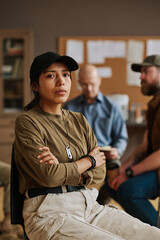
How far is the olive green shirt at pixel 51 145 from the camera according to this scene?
1.24 m

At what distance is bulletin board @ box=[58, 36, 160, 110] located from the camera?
471cm

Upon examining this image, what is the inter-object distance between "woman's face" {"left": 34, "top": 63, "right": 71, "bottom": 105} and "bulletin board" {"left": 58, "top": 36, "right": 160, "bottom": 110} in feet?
11.1

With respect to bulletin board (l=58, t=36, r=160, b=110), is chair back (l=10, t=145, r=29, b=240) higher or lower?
lower

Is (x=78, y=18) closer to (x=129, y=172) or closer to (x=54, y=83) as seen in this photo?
(x=129, y=172)

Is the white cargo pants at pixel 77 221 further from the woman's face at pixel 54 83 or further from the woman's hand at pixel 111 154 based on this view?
the woman's hand at pixel 111 154

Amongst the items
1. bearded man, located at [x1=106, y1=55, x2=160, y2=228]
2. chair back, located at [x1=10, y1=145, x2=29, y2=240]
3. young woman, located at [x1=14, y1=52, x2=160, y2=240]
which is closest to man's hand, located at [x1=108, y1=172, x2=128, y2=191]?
bearded man, located at [x1=106, y1=55, x2=160, y2=228]

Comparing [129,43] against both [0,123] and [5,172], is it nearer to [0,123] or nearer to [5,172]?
[0,123]

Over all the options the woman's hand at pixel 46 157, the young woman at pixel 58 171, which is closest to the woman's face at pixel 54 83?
the young woman at pixel 58 171

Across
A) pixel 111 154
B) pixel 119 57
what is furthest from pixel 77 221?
pixel 119 57

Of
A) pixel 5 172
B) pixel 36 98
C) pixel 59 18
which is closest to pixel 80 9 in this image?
pixel 59 18

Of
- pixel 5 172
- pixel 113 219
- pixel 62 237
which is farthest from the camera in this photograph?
pixel 5 172

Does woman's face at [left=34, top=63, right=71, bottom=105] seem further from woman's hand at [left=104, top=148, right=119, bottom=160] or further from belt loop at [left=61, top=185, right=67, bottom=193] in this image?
woman's hand at [left=104, top=148, right=119, bottom=160]

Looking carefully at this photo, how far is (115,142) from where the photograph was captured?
9.03 feet

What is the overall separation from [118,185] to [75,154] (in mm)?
903
